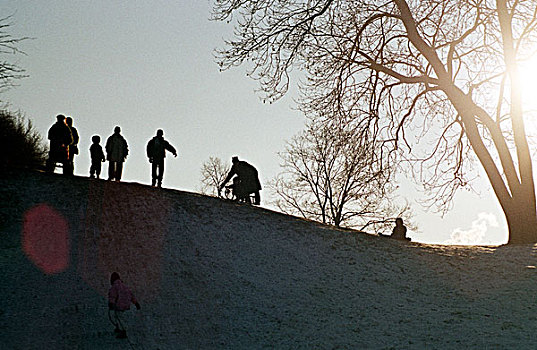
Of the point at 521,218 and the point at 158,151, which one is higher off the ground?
the point at 158,151

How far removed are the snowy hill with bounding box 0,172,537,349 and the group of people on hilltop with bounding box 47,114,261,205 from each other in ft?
3.38

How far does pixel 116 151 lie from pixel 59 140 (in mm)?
2024

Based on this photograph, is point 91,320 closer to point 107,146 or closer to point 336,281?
point 336,281

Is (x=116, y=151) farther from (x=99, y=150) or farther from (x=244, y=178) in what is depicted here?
(x=244, y=178)

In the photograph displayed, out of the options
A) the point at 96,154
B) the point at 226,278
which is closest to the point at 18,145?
the point at 96,154

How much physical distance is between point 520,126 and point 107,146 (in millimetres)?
14905

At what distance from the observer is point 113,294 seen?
12.6 m

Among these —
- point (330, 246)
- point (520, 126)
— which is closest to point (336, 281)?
point (330, 246)

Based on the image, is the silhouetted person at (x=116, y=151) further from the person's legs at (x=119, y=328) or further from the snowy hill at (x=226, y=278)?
the person's legs at (x=119, y=328)

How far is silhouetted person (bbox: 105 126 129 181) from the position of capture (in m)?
21.2

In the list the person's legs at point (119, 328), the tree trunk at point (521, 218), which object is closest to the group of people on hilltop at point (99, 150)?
the person's legs at point (119, 328)

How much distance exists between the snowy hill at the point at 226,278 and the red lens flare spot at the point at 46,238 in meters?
0.05

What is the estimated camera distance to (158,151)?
2117 centimetres

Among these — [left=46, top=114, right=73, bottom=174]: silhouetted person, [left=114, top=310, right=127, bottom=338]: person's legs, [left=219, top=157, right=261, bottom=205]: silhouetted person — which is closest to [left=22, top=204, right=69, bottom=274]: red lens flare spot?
[left=46, top=114, right=73, bottom=174]: silhouetted person
